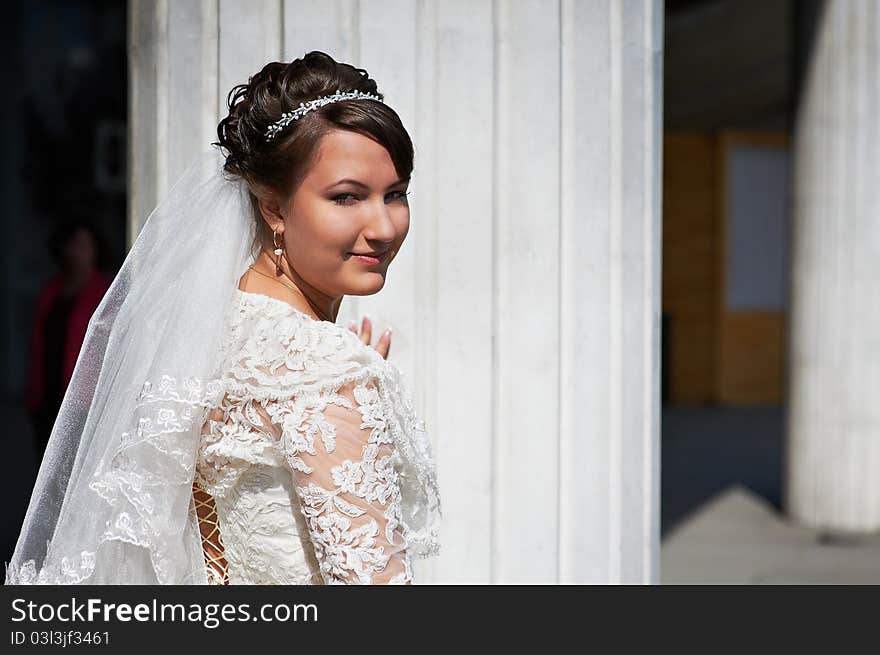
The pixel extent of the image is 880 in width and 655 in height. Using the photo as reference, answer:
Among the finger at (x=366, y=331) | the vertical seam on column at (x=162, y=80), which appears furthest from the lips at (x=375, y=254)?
the vertical seam on column at (x=162, y=80)

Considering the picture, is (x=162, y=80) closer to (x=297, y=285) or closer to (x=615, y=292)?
(x=297, y=285)

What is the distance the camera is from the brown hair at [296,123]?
5.33 feet

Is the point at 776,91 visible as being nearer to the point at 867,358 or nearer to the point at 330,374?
the point at 867,358

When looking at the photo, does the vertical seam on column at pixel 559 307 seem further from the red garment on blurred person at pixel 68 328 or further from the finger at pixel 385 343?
the red garment on blurred person at pixel 68 328

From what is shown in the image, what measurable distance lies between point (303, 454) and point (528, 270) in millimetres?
1158

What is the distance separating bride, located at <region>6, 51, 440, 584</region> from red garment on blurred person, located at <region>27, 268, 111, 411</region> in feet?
11.8

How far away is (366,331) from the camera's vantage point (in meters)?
2.43

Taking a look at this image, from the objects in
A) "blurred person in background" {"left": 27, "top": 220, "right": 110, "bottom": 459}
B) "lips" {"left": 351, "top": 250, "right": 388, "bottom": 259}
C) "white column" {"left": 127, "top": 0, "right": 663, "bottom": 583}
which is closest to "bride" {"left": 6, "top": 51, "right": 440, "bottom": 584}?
"lips" {"left": 351, "top": 250, "right": 388, "bottom": 259}

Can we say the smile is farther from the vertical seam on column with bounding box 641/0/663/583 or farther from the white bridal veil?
the vertical seam on column with bounding box 641/0/663/583

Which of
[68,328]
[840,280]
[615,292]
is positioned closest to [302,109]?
[615,292]

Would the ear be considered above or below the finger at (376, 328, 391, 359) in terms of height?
above

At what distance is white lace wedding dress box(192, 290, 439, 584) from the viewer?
1531 millimetres
